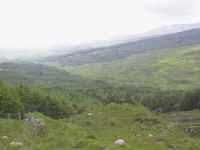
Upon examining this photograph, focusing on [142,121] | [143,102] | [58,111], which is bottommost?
[143,102]

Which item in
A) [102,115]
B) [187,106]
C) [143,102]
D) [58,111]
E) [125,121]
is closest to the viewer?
[125,121]

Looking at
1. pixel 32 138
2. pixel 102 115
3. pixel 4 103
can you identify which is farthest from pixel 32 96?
pixel 32 138

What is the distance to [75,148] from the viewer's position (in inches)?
1041

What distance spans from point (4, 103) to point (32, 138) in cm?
3722

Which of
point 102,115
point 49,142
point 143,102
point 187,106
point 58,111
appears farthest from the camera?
point 143,102

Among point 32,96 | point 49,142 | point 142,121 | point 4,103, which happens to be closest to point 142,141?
point 49,142

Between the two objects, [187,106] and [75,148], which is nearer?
[75,148]

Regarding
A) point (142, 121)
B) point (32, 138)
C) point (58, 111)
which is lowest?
point (58, 111)

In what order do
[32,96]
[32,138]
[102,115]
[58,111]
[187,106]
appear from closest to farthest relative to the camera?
[32,138], [102,115], [32,96], [58,111], [187,106]

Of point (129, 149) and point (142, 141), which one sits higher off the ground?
point (129, 149)

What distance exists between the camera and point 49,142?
96.6ft

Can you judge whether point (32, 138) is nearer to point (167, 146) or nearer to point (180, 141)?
point (167, 146)

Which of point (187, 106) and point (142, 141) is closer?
point (142, 141)

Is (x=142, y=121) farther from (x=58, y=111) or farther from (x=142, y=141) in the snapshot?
(x=58, y=111)
